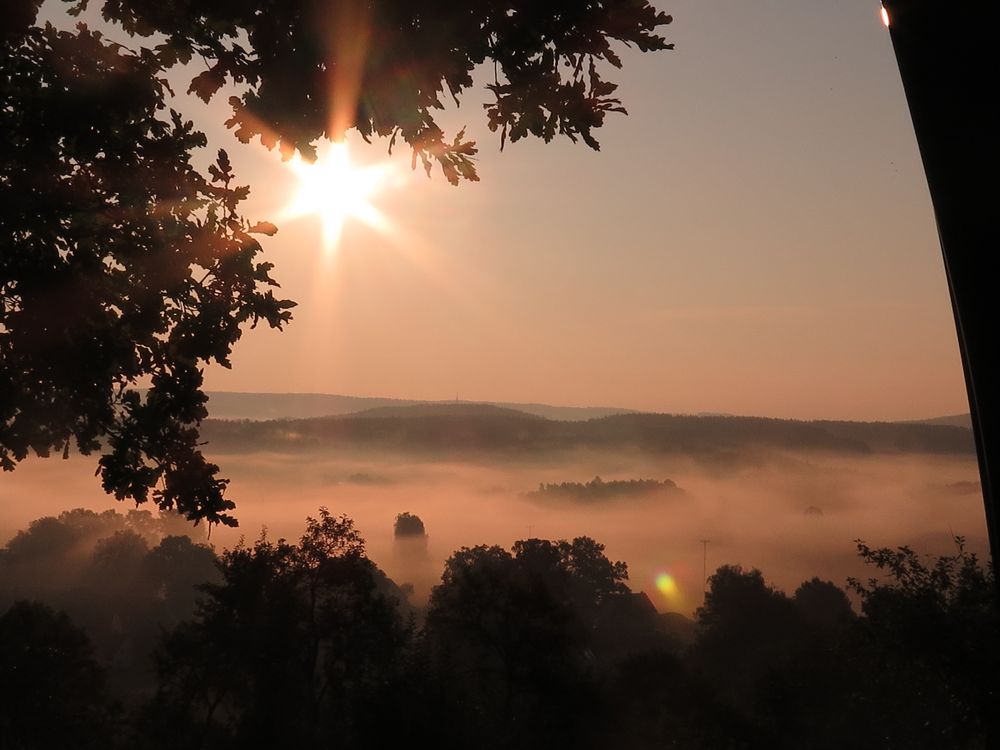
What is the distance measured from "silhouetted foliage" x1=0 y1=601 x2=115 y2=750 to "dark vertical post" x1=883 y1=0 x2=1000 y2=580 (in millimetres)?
48179

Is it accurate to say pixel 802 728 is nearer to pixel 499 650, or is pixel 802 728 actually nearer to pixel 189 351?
pixel 499 650

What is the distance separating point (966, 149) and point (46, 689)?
50.0 meters

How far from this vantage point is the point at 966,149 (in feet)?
12.6

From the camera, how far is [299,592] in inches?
1676

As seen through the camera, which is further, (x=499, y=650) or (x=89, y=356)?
(x=499, y=650)

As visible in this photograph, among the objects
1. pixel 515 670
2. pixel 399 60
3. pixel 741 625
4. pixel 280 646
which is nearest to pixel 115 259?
pixel 399 60

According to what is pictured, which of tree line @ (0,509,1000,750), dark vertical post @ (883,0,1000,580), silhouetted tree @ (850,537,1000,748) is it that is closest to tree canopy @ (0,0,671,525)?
dark vertical post @ (883,0,1000,580)

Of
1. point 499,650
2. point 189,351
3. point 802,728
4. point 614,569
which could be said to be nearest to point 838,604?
point 614,569

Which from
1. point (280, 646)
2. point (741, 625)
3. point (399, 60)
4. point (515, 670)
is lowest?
point (741, 625)

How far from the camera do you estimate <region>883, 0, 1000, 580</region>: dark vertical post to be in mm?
3824

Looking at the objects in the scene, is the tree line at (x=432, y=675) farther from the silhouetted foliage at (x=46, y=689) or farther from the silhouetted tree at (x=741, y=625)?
the silhouetted tree at (x=741, y=625)

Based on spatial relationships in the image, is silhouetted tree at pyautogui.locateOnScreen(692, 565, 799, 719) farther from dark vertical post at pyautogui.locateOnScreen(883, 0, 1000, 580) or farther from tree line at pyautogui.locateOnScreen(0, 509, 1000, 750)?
dark vertical post at pyautogui.locateOnScreen(883, 0, 1000, 580)

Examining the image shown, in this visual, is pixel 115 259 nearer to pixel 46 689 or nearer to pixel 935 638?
pixel 935 638

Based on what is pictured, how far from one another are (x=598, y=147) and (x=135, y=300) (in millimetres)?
6411
